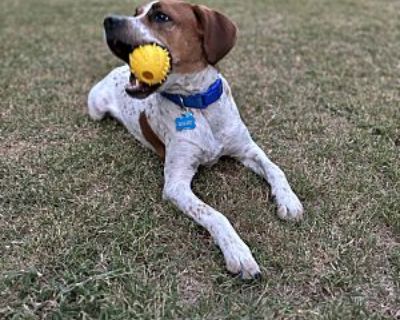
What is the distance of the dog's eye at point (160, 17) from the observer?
344 cm

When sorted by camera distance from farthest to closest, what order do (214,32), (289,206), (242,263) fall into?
(214,32) → (289,206) → (242,263)

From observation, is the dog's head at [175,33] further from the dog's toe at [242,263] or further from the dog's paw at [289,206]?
the dog's toe at [242,263]

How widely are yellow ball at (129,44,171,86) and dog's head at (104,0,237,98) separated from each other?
58 mm

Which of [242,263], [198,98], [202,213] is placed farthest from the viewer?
[198,98]

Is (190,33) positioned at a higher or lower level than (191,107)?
higher

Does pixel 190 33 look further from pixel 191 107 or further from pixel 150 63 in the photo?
pixel 191 107

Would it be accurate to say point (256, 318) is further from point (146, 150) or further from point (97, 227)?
point (146, 150)

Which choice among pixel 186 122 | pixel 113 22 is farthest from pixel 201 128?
pixel 113 22

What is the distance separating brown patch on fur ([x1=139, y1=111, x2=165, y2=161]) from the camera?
13.0 feet

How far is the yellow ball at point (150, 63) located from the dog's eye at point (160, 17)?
181mm

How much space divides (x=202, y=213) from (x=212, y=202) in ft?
1.13

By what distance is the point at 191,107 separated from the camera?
12.2 feet

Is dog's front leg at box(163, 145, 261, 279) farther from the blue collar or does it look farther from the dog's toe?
the blue collar

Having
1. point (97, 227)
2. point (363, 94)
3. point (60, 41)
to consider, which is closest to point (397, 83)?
point (363, 94)
